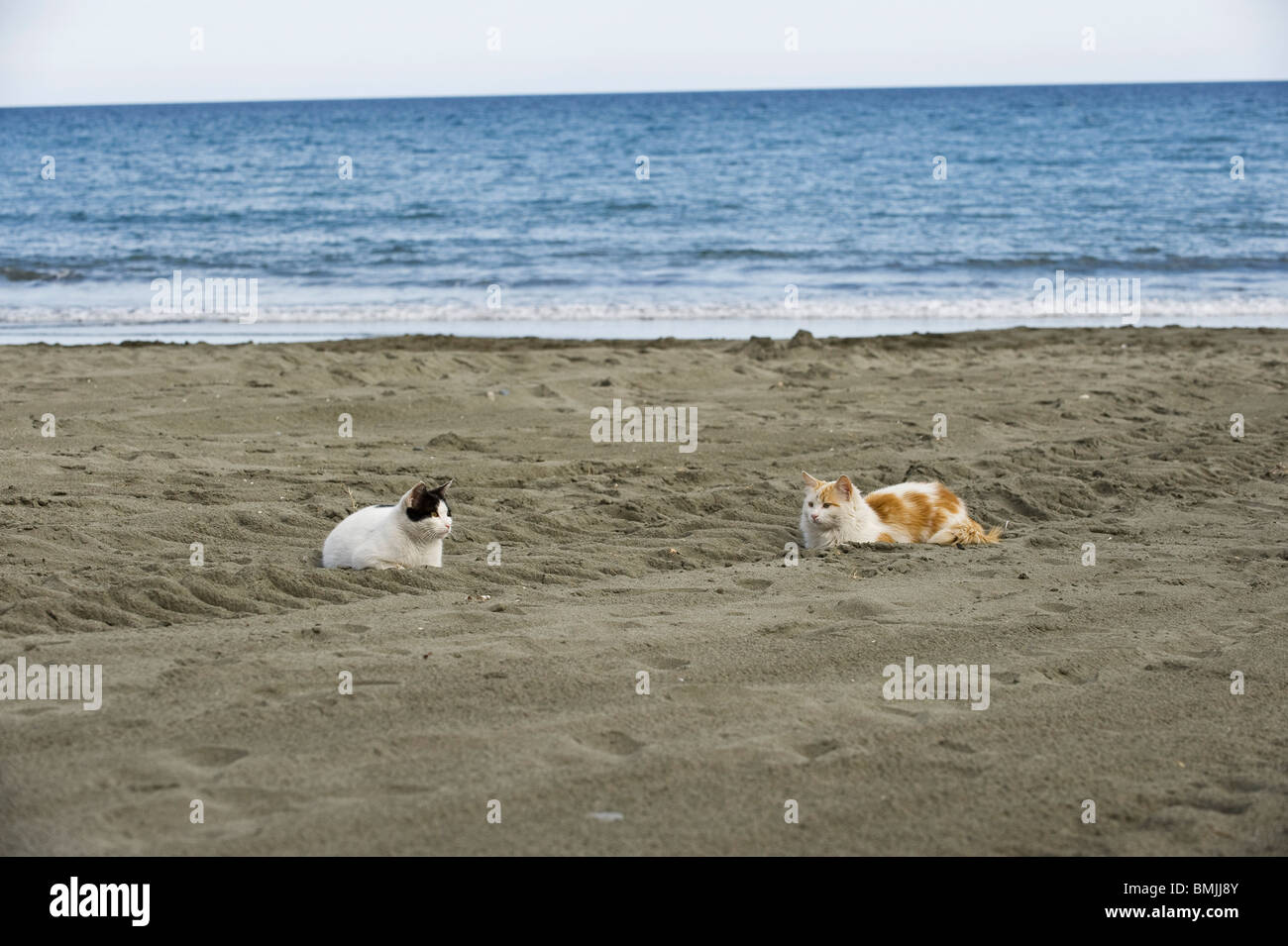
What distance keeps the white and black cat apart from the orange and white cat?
2001mm

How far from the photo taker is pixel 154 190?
31.4m

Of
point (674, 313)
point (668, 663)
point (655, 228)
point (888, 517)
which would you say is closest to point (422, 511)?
point (668, 663)

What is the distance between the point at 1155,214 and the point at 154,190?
2624cm

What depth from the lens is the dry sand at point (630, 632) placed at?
9.97ft

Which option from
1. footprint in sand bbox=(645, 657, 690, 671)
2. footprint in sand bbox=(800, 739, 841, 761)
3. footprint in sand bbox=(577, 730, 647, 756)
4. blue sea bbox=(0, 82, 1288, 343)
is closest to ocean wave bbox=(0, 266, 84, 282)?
blue sea bbox=(0, 82, 1288, 343)

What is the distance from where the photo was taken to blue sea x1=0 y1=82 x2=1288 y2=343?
15.9m

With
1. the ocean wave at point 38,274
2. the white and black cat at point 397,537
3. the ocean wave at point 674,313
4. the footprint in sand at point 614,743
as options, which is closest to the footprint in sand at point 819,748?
the footprint in sand at point 614,743

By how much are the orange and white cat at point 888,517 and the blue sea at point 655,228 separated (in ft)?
25.8

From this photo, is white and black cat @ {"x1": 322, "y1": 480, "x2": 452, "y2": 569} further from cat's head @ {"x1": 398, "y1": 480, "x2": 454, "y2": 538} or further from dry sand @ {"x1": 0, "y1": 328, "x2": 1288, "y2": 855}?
dry sand @ {"x1": 0, "y1": 328, "x2": 1288, "y2": 855}

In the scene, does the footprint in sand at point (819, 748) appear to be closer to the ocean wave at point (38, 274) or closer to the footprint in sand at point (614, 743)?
the footprint in sand at point (614, 743)

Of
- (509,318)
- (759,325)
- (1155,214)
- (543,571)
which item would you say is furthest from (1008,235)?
(543,571)

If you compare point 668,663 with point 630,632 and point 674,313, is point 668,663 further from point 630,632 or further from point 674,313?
point 674,313
